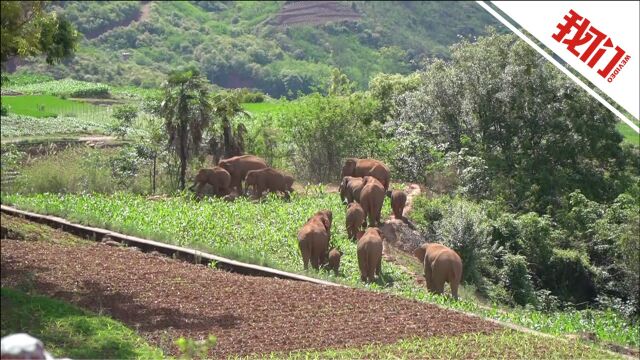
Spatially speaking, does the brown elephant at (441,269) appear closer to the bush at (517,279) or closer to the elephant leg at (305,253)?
the elephant leg at (305,253)

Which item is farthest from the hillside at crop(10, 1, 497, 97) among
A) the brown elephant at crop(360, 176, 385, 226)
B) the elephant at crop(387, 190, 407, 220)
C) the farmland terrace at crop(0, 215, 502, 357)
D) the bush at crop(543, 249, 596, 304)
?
the farmland terrace at crop(0, 215, 502, 357)

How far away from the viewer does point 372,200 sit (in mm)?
24672

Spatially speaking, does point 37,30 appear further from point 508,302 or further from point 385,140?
point 385,140

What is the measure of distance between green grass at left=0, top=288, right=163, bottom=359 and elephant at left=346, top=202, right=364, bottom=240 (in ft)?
35.7

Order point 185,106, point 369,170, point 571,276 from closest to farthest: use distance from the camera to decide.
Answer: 1. point 369,170
2. point 571,276
3. point 185,106

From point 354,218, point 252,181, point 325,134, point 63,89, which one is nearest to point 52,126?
point 325,134

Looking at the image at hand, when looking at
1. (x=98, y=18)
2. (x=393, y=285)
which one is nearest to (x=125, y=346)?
(x=393, y=285)

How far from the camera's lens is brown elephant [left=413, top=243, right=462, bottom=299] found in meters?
20.0

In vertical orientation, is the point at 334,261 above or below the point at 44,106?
above

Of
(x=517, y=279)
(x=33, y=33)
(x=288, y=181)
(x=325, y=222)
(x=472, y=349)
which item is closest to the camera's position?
(x=472, y=349)

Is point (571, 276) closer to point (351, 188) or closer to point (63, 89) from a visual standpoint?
point (351, 188)

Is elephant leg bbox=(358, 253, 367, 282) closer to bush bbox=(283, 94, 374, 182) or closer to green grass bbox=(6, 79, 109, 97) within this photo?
bush bbox=(283, 94, 374, 182)

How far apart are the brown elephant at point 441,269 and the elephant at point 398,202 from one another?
5.47m

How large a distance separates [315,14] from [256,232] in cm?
9993
